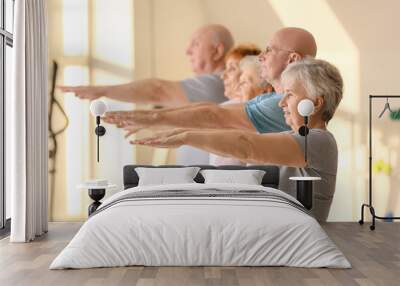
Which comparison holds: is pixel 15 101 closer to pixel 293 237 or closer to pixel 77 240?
pixel 77 240

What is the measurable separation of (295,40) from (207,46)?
1.06 metres

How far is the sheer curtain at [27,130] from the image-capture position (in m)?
6.14

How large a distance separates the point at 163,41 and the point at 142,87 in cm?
61

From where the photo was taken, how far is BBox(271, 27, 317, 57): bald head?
7426 millimetres

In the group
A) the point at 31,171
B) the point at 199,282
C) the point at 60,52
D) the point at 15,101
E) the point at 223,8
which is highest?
the point at 223,8

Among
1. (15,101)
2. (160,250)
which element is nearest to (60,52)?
(15,101)

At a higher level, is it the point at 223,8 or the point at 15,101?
the point at 223,8

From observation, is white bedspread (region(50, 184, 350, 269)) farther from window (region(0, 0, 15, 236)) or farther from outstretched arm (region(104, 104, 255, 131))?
outstretched arm (region(104, 104, 255, 131))

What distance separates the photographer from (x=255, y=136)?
7.20 metres

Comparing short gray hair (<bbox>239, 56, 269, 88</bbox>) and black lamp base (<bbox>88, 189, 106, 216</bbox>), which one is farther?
short gray hair (<bbox>239, 56, 269, 88</bbox>)

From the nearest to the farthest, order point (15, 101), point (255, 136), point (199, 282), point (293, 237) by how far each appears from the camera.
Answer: point (199, 282)
point (293, 237)
point (15, 101)
point (255, 136)

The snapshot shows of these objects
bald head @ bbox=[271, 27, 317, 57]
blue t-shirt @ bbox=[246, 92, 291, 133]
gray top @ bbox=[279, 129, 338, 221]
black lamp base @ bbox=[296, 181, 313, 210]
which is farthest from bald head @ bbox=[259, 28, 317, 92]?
black lamp base @ bbox=[296, 181, 313, 210]

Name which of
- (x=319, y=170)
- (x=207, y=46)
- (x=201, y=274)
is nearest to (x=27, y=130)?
(x=207, y=46)

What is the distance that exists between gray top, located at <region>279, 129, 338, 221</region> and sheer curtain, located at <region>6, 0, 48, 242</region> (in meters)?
2.73
